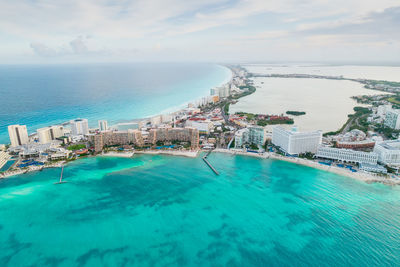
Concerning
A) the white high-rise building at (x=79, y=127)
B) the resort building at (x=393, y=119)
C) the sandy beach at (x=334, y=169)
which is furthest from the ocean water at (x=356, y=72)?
the white high-rise building at (x=79, y=127)

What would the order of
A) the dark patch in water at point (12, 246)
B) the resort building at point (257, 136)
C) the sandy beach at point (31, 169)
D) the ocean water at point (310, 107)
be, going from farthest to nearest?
the ocean water at point (310, 107) → the resort building at point (257, 136) → the sandy beach at point (31, 169) → the dark patch in water at point (12, 246)

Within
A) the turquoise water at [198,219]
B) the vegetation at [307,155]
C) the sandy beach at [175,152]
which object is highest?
the vegetation at [307,155]

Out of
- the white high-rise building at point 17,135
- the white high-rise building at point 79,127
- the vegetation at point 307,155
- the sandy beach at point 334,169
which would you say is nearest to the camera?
the sandy beach at point 334,169

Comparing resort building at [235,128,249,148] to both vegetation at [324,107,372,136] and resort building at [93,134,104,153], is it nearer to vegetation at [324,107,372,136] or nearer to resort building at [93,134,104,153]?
vegetation at [324,107,372,136]

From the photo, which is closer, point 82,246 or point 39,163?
point 82,246

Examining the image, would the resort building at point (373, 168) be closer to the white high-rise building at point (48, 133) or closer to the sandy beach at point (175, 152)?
the sandy beach at point (175, 152)

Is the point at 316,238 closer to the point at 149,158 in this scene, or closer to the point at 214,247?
the point at 214,247

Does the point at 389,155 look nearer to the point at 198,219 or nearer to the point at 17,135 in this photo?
the point at 198,219

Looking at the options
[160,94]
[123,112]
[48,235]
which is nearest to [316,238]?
[48,235]
